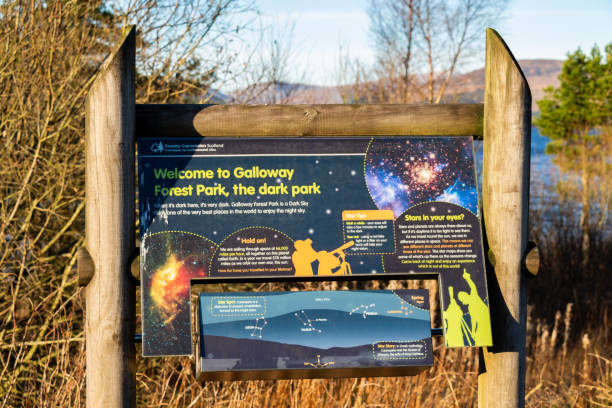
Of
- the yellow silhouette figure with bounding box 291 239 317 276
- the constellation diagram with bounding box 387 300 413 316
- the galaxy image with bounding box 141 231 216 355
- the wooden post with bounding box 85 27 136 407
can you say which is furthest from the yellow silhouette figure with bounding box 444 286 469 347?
the wooden post with bounding box 85 27 136 407

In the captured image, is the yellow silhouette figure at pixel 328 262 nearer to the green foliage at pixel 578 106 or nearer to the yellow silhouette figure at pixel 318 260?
the yellow silhouette figure at pixel 318 260

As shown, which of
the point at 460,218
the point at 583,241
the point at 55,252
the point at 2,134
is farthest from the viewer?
the point at 583,241

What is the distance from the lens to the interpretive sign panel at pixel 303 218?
226 centimetres

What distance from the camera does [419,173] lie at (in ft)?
7.89

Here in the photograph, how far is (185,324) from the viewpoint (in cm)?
225

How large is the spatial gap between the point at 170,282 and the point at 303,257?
49cm

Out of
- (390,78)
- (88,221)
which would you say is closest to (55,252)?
(88,221)

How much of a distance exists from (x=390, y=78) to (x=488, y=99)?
9240 millimetres

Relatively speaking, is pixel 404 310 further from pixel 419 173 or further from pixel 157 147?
pixel 157 147

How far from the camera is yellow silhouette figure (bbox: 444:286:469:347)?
233 cm

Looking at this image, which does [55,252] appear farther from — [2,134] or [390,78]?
[390,78]

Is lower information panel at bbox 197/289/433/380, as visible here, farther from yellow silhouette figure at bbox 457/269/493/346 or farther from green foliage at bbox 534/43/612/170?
green foliage at bbox 534/43/612/170

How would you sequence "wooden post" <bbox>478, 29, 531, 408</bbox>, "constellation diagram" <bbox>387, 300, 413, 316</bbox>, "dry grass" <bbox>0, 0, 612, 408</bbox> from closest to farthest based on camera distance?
"constellation diagram" <bbox>387, 300, 413, 316</bbox> < "wooden post" <bbox>478, 29, 531, 408</bbox> < "dry grass" <bbox>0, 0, 612, 408</bbox>

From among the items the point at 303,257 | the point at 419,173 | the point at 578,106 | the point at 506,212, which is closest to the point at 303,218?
the point at 303,257
